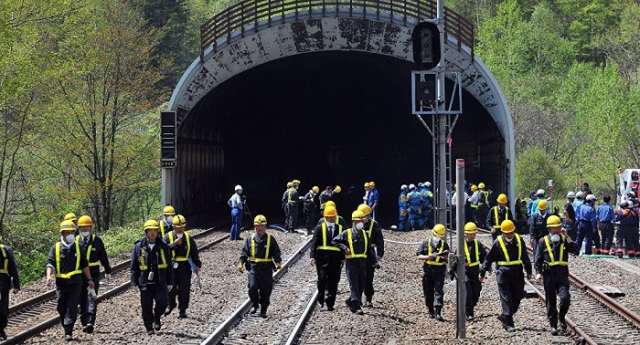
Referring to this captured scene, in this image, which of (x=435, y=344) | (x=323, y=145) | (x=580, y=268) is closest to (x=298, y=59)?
(x=323, y=145)

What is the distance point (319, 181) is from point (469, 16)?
48854 millimetres

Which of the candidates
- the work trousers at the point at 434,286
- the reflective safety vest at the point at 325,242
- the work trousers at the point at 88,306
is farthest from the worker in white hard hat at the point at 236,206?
the work trousers at the point at 88,306

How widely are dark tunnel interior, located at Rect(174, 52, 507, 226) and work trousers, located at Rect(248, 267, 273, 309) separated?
59.9 feet

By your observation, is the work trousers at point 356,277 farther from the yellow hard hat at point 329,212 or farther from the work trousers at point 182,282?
the work trousers at point 182,282

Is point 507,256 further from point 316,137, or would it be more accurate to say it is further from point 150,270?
point 316,137

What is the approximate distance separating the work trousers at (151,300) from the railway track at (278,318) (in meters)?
0.91

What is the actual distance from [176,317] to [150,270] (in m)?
2.22

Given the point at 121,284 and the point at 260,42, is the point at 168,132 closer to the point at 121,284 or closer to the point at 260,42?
the point at 260,42

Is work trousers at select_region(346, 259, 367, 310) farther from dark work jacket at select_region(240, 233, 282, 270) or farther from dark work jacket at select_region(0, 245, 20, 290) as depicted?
dark work jacket at select_region(0, 245, 20, 290)

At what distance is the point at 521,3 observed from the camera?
91438mm

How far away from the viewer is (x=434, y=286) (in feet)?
46.7

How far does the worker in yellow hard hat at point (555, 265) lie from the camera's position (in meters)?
12.5

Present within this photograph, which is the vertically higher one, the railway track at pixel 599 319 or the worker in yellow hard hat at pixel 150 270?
the worker in yellow hard hat at pixel 150 270

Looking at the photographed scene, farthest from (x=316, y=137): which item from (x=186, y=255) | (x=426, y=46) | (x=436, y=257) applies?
(x=436, y=257)
